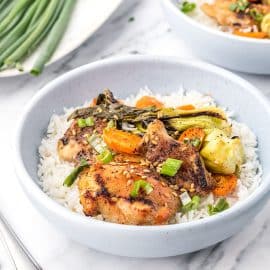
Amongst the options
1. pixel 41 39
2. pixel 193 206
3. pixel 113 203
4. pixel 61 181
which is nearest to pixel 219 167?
pixel 193 206

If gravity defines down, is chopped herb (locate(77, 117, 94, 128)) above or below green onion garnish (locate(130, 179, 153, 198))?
below

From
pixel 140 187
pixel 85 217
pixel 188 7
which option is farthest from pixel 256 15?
pixel 85 217

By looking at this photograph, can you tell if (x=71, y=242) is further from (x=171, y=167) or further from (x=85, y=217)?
(x=171, y=167)

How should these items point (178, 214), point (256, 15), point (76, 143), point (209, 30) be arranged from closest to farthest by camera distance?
point (178, 214) < point (76, 143) < point (209, 30) < point (256, 15)

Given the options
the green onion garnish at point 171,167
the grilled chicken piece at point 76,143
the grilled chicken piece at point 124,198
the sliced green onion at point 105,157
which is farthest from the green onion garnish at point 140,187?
the grilled chicken piece at point 76,143

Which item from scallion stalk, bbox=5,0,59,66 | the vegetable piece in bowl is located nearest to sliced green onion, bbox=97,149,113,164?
scallion stalk, bbox=5,0,59,66

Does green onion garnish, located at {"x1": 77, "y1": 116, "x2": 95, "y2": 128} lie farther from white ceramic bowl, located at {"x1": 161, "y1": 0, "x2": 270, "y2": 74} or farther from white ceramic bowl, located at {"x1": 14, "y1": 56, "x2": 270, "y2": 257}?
white ceramic bowl, located at {"x1": 161, "y1": 0, "x2": 270, "y2": 74}
